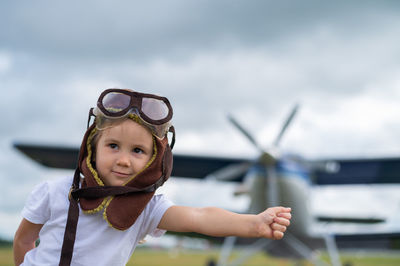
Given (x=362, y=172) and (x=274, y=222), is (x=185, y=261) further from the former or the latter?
(x=274, y=222)

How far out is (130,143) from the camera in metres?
1.59

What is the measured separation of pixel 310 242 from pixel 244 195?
268cm

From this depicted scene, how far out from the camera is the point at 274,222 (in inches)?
55.1

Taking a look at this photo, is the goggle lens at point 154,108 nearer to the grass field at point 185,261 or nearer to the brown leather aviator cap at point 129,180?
the brown leather aviator cap at point 129,180

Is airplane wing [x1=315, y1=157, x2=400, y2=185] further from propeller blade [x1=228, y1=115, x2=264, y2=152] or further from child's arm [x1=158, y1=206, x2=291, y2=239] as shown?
child's arm [x1=158, y1=206, x2=291, y2=239]

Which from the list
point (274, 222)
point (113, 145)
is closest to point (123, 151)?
point (113, 145)

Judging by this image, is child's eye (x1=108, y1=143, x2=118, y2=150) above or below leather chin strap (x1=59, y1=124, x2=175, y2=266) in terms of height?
above

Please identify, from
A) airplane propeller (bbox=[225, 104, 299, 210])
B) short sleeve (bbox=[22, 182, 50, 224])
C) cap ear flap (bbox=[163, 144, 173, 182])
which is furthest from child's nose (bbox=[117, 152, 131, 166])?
airplane propeller (bbox=[225, 104, 299, 210])

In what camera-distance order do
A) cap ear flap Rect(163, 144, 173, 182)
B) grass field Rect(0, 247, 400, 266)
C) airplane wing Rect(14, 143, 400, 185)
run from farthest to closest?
grass field Rect(0, 247, 400, 266)
airplane wing Rect(14, 143, 400, 185)
cap ear flap Rect(163, 144, 173, 182)

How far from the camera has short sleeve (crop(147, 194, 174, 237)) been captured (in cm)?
170

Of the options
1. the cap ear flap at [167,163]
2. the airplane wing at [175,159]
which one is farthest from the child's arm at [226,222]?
the airplane wing at [175,159]

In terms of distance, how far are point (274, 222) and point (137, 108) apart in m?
0.69

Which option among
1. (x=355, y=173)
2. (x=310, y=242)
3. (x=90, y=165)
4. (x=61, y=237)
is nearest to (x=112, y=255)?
(x=61, y=237)

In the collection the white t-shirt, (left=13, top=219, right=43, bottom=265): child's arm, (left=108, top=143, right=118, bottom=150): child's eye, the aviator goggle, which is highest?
the aviator goggle
